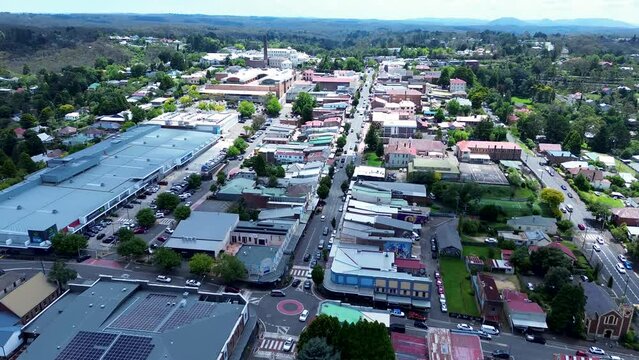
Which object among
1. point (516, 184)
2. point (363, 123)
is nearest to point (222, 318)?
point (516, 184)

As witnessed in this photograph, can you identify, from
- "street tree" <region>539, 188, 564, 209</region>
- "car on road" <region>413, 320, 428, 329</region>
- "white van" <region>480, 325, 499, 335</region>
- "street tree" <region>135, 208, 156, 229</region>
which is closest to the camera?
"white van" <region>480, 325, 499, 335</region>

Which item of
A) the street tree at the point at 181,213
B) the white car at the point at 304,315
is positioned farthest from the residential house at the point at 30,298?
the white car at the point at 304,315

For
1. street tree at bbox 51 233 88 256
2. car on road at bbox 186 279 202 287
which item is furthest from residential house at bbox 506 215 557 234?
street tree at bbox 51 233 88 256

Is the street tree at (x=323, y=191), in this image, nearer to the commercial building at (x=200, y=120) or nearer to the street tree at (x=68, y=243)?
the street tree at (x=68, y=243)

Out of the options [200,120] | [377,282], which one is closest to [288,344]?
[377,282]

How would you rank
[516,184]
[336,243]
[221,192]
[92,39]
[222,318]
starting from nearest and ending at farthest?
[222,318]
[336,243]
[221,192]
[516,184]
[92,39]

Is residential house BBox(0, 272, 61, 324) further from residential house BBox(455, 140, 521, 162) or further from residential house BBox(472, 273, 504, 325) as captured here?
residential house BBox(455, 140, 521, 162)

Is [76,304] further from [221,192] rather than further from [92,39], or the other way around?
[92,39]
